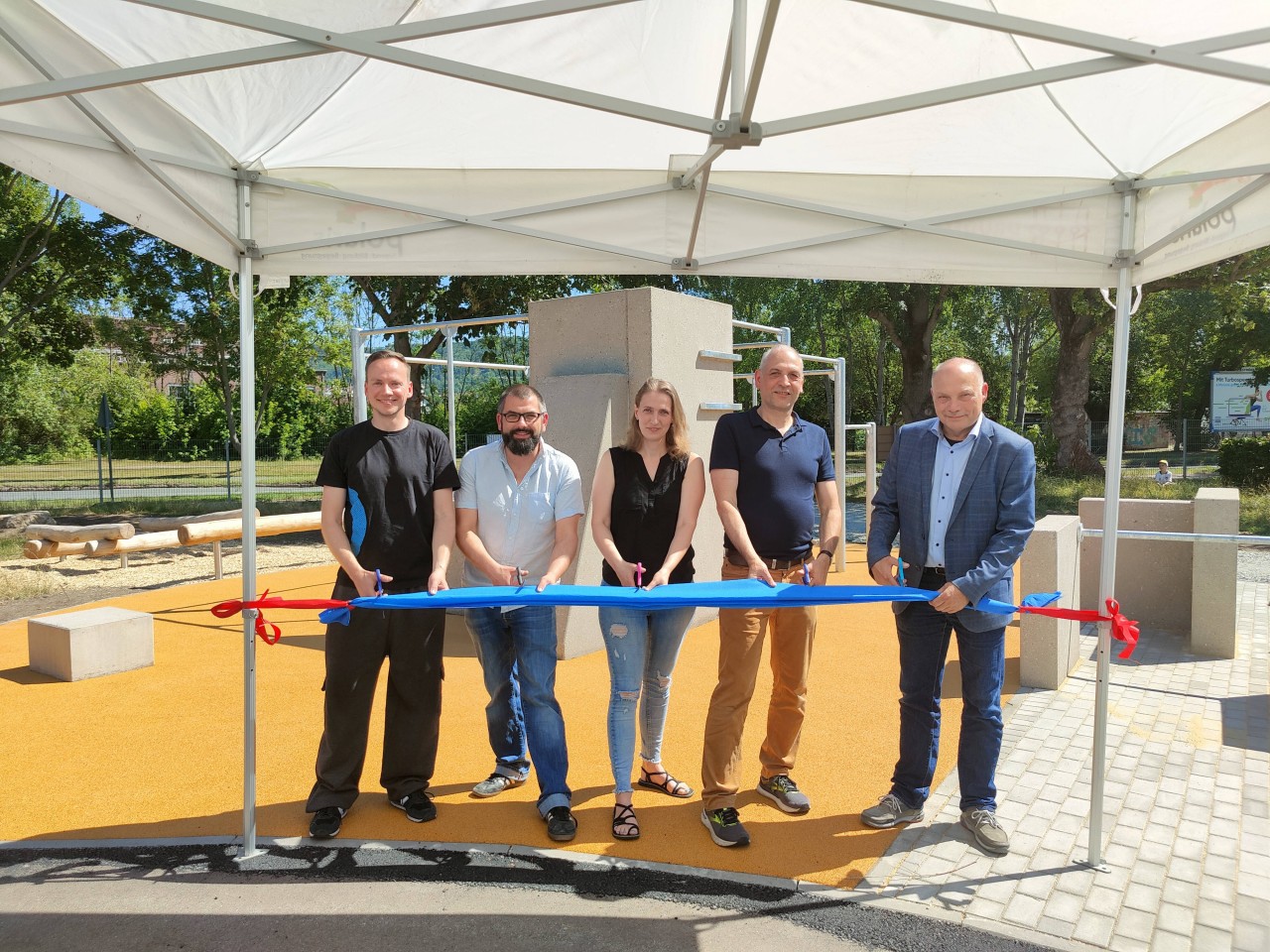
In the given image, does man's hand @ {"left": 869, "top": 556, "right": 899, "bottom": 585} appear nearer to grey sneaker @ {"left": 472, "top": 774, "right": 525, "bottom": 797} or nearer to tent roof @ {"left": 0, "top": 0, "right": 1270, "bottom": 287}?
tent roof @ {"left": 0, "top": 0, "right": 1270, "bottom": 287}

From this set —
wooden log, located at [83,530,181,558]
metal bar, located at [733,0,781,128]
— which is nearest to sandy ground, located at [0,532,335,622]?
wooden log, located at [83,530,181,558]

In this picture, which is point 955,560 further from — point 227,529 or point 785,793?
point 227,529

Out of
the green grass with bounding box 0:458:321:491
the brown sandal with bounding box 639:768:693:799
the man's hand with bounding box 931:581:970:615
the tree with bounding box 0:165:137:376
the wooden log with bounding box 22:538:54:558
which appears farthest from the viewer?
the green grass with bounding box 0:458:321:491

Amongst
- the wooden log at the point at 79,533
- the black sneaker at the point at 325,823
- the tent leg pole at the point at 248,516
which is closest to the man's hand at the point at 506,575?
the tent leg pole at the point at 248,516

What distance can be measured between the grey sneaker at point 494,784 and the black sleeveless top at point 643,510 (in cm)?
132

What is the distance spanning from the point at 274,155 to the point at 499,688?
256 centimetres

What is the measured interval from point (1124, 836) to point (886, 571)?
157 cm

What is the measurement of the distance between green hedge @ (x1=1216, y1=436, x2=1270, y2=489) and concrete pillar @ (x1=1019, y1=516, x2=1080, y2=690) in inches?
740

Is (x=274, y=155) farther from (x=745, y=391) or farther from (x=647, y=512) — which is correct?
(x=745, y=391)

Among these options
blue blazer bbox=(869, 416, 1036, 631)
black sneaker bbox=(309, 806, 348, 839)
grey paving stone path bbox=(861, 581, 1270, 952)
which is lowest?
grey paving stone path bbox=(861, 581, 1270, 952)

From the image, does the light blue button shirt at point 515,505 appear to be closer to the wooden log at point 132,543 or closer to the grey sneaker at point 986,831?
the grey sneaker at point 986,831

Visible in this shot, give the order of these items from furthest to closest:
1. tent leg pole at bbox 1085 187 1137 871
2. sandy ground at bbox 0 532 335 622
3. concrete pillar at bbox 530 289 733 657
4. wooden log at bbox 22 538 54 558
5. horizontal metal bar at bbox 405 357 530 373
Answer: sandy ground at bbox 0 532 335 622 → wooden log at bbox 22 538 54 558 → horizontal metal bar at bbox 405 357 530 373 → concrete pillar at bbox 530 289 733 657 → tent leg pole at bbox 1085 187 1137 871

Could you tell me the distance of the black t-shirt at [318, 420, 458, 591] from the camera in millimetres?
3516

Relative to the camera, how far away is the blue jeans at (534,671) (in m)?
3.61
